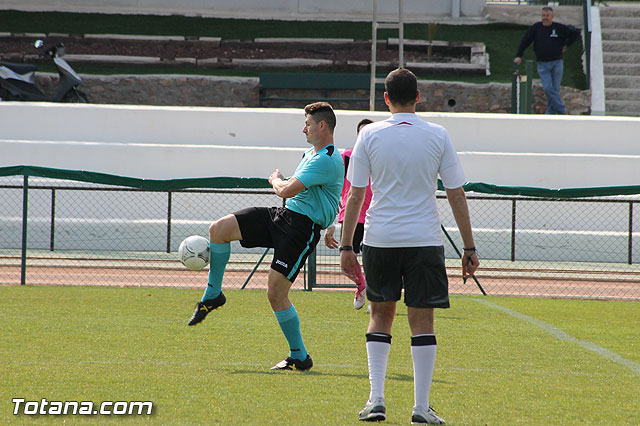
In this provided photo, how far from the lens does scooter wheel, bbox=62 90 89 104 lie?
67.2ft

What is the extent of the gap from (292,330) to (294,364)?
25 cm

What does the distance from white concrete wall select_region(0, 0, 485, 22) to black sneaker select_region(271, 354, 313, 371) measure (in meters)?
23.8

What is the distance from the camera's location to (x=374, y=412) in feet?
15.2

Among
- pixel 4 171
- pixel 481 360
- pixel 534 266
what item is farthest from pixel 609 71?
pixel 481 360

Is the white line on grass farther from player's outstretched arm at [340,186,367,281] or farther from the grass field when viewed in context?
player's outstretched arm at [340,186,367,281]

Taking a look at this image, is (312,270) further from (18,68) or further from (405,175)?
(18,68)

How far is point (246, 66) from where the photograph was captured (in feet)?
80.9

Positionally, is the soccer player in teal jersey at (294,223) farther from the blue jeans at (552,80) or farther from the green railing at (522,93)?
the green railing at (522,93)

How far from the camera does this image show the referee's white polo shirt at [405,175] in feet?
15.5

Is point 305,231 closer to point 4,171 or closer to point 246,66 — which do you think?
point 4,171

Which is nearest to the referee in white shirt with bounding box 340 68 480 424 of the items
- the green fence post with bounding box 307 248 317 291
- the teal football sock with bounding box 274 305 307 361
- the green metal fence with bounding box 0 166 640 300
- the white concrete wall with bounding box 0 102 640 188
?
the teal football sock with bounding box 274 305 307 361

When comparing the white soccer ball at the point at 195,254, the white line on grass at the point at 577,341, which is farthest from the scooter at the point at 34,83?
the white soccer ball at the point at 195,254

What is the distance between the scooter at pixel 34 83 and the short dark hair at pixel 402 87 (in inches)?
658

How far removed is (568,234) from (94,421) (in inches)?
491
